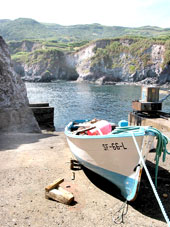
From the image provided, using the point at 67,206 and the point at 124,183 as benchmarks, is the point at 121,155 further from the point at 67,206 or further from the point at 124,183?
the point at 67,206

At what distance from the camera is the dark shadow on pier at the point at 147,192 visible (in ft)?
21.8

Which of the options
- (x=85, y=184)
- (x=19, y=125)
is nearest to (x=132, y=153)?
(x=85, y=184)

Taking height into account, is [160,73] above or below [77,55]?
below

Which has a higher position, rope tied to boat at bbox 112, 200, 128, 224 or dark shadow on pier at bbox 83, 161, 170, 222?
rope tied to boat at bbox 112, 200, 128, 224

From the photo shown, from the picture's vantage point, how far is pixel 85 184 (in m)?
8.04

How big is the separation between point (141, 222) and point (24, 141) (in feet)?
30.2

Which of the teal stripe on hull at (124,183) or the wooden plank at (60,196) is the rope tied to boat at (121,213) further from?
the wooden plank at (60,196)

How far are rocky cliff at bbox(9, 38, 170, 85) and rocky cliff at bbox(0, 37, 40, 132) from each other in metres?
103

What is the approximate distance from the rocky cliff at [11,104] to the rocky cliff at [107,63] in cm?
10266

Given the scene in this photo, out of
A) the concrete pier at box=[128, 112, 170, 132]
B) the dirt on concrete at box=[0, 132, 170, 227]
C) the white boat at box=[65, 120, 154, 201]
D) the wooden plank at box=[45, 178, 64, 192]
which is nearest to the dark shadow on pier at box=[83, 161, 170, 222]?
the dirt on concrete at box=[0, 132, 170, 227]

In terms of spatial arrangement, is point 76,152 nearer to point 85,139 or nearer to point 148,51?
point 85,139

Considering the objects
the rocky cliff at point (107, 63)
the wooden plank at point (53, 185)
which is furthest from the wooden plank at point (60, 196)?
the rocky cliff at point (107, 63)

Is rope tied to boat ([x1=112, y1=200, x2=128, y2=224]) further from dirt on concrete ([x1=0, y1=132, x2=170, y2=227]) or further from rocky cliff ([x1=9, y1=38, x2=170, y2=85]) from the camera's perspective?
rocky cliff ([x1=9, y1=38, x2=170, y2=85])

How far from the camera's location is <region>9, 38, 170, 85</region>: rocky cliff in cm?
12241
